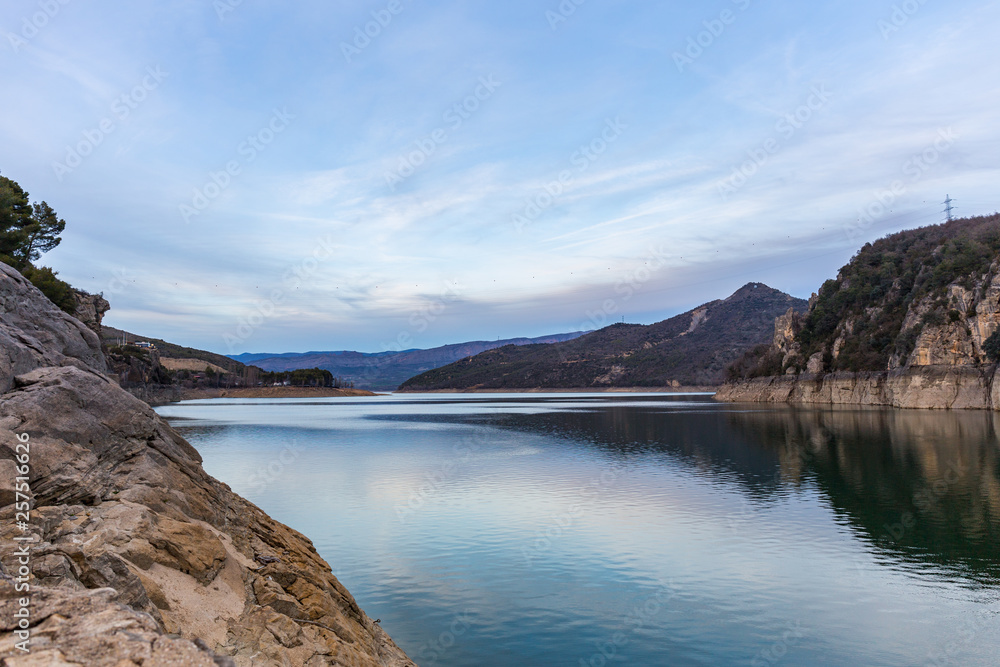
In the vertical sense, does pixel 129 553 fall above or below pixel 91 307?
below

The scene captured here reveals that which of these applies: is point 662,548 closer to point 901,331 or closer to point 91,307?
point 91,307

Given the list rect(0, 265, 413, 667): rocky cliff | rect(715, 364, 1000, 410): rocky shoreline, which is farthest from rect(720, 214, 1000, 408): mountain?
rect(0, 265, 413, 667): rocky cliff

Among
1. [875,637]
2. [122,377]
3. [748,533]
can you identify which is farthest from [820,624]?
[122,377]

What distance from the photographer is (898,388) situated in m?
82.6

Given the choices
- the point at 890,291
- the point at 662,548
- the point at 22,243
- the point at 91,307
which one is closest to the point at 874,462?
the point at 662,548

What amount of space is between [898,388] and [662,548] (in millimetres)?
80634

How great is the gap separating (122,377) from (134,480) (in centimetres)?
11324

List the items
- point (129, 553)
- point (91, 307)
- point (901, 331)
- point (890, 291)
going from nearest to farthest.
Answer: point (129, 553), point (91, 307), point (901, 331), point (890, 291)

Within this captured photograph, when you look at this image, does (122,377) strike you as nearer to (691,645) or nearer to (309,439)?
(309,439)

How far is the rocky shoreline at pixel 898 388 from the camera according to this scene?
7125 cm

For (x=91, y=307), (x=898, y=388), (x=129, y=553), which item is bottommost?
(x=898, y=388)

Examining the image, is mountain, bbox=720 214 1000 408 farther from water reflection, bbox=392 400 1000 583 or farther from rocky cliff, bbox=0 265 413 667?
rocky cliff, bbox=0 265 413 667

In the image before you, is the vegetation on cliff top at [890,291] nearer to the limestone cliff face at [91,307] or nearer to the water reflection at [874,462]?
the water reflection at [874,462]

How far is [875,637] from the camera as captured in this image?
1196 centimetres
